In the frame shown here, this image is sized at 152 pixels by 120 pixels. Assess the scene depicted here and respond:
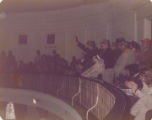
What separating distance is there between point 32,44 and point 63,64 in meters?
0.12

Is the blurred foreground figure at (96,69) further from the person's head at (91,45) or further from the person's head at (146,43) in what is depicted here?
the person's head at (146,43)

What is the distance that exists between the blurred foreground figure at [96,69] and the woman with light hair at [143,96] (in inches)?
3.8

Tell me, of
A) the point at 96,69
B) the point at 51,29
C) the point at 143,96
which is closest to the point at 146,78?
the point at 143,96

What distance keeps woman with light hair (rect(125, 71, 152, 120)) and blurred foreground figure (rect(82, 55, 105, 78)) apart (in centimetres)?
10

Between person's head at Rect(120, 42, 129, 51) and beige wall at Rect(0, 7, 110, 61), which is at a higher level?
beige wall at Rect(0, 7, 110, 61)

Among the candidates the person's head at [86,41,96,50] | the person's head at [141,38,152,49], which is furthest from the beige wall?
the person's head at [141,38,152,49]

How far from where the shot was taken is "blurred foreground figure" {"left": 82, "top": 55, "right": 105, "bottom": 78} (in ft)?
3.85

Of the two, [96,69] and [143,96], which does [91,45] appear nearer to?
[96,69]

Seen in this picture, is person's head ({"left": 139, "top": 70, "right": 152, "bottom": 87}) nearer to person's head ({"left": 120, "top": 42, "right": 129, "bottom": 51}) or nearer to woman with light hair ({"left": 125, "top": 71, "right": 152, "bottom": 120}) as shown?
woman with light hair ({"left": 125, "top": 71, "right": 152, "bottom": 120})

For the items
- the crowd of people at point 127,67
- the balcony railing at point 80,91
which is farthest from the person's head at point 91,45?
the balcony railing at point 80,91

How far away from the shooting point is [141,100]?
45.9 inches

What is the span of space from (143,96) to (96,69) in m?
0.17

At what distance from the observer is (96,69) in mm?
1189

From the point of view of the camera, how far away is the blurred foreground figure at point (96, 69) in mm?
1174
